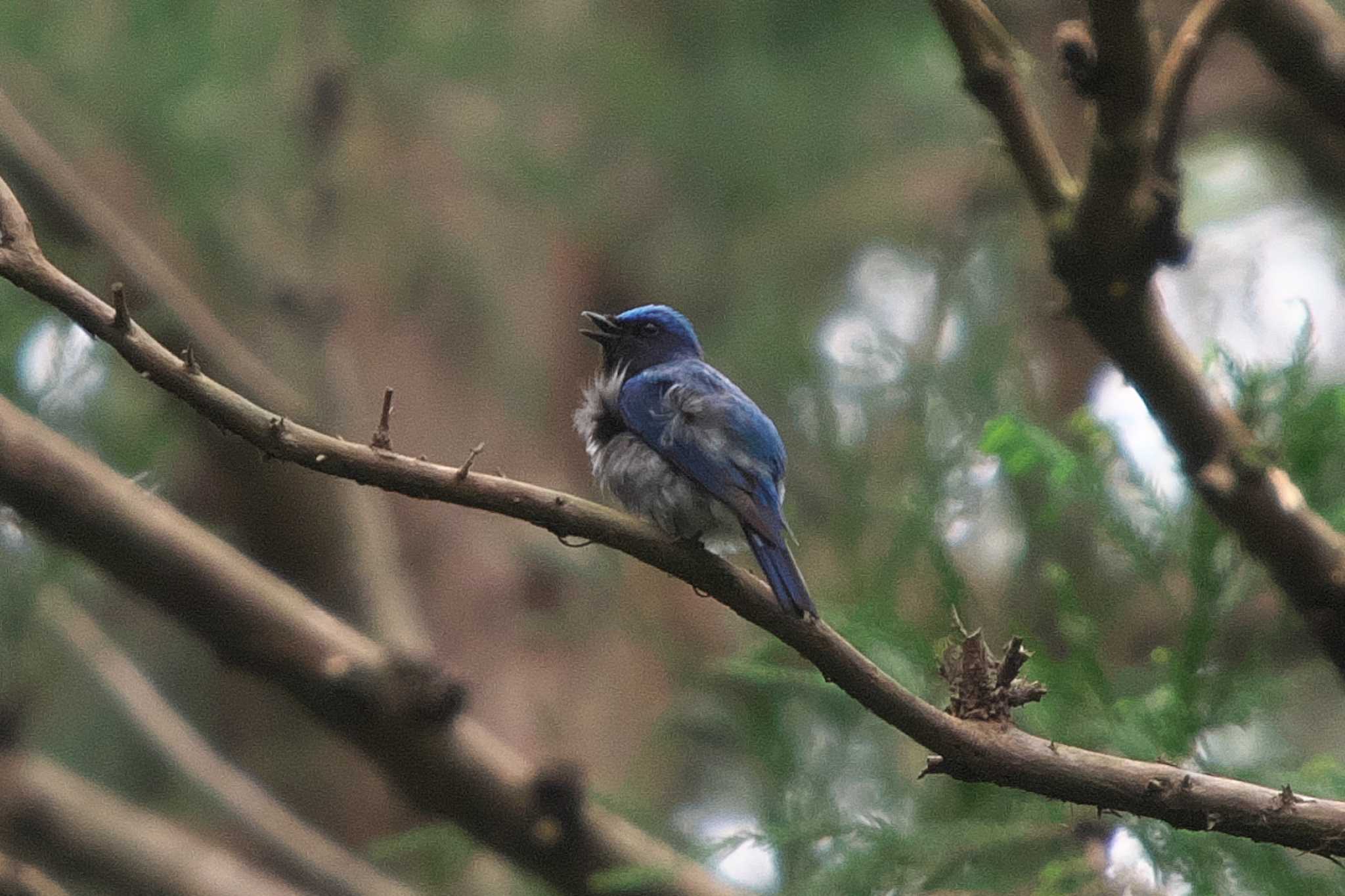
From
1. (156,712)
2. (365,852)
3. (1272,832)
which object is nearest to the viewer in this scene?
(1272,832)

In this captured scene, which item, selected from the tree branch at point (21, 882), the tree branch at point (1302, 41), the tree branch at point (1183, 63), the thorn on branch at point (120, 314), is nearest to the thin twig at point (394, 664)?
the thorn on branch at point (120, 314)

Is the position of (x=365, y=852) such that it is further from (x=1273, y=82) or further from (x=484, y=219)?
(x=1273, y=82)

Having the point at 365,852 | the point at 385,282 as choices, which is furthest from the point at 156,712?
the point at 385,282

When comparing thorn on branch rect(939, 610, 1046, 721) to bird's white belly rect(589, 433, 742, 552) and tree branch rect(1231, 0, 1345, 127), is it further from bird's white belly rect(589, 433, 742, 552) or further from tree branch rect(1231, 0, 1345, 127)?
tree branch rect(1231, 0, 1345, 127)

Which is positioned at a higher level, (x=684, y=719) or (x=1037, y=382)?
(x=1037, y=382)

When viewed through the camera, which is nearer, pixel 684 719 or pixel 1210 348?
pixel 1210 348

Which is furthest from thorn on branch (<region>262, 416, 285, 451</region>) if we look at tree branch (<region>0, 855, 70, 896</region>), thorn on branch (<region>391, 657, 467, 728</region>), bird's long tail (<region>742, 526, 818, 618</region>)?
thorn on branch (<region>391, 657, 467, 728</region>)

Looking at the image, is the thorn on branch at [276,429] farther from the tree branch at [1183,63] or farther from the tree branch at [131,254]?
the tree branch at [131,254]
